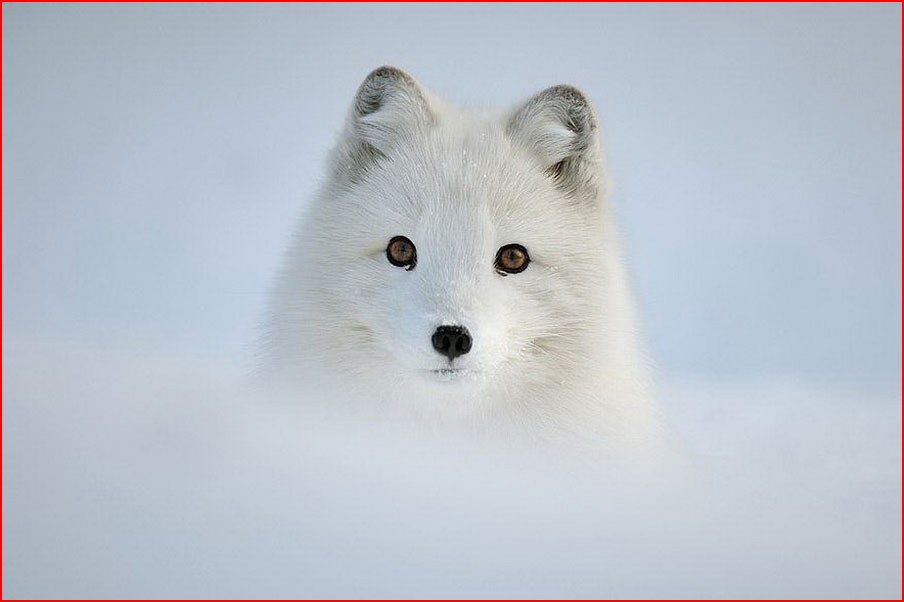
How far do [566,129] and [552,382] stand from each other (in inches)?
45.3

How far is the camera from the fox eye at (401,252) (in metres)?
3.51

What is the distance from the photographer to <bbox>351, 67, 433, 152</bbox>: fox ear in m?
3.88

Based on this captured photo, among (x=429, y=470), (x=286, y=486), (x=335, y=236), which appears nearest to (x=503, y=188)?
(x=335, y=236)

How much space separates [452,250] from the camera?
11.2 ft

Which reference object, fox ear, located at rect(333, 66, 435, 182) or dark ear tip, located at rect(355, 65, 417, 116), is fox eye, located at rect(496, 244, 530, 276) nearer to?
fox ear, located at rect(333, 66, 435, 182)

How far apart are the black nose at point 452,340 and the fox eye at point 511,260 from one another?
0.47 m

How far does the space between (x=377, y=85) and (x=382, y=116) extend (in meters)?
0.13

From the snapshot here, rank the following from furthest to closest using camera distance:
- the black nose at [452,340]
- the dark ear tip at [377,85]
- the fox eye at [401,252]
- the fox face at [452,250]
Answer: the dark ear tip at [377,85] < the fox eye at [401,252] < the fox face at [452,250] < the black nose at [452,340]

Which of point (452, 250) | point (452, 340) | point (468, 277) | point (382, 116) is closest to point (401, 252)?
point (452, 250)

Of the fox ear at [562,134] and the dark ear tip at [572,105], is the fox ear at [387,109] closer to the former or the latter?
the fox ear at [562,134]

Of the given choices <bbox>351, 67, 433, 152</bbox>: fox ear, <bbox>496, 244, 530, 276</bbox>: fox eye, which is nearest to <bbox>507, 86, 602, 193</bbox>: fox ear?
<bbox>351, 67, 433, 152</bbox>: fox ear

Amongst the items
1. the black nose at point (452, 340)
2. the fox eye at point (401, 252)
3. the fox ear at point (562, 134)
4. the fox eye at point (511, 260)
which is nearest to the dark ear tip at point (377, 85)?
the fox ear at point (562, 134)

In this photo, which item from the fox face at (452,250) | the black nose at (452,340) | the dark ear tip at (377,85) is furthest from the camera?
the dark ear tip at (377,85)

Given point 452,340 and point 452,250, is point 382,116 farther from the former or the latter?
point 452,340
